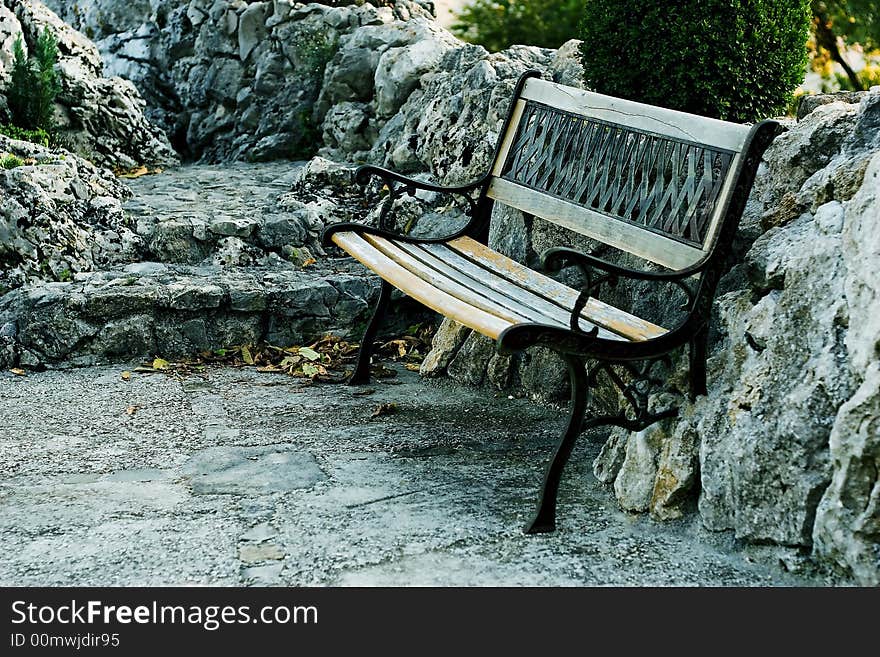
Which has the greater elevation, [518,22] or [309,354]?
[518,22]

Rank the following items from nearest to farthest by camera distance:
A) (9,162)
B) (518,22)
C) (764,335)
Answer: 1. (764,335)
2. (9,162)
3. (518,22)

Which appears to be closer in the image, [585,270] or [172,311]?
[585,270]

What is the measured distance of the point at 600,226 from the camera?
3676 mm

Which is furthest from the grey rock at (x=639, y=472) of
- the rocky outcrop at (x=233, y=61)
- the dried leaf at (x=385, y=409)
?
the rocky outcrop at (x=233, y=61)

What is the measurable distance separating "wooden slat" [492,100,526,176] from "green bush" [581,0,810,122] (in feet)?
1.94

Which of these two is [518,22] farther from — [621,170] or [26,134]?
[621,170]

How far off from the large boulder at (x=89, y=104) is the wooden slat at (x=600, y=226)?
317 cm

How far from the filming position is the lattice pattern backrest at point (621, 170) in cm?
330

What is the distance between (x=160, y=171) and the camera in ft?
21.7

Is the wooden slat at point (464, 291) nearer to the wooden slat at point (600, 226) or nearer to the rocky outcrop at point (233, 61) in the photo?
the wooden slat at point (600, 226)

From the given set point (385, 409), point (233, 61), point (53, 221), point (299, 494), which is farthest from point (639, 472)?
point (233, 61)

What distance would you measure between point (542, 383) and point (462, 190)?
35.8 inches

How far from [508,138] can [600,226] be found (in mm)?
843

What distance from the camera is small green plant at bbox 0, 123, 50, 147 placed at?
18.8 ft
